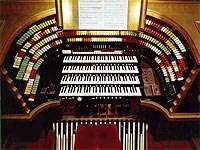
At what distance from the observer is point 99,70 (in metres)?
3.90

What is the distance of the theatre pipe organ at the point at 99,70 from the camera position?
12.5ft

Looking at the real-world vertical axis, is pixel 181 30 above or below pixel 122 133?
above

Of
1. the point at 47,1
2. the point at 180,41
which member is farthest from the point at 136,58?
the point at 47,1

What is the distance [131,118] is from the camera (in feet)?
13.1

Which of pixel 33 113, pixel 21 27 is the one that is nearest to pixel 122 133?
pixel 33 113

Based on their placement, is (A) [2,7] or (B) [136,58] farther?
(B) [136,58]

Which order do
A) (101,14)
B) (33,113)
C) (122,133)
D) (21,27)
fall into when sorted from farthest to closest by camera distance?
(33,113)
(122,133)
(21,27)
(101,14)

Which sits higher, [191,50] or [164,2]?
[164,2]

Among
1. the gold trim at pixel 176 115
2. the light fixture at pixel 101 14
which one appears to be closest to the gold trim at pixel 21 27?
the light fixture at pixel 101 14

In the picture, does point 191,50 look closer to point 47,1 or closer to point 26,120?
point 47,1

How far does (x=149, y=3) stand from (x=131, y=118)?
132cm

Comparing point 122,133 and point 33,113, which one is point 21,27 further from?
point 122,133

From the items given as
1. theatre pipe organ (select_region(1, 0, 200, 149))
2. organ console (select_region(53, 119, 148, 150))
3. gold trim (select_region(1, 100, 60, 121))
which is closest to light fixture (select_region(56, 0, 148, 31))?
theatre pipe organ (select_region(1, 0, 200, 149))

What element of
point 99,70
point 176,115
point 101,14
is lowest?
point 176,115
